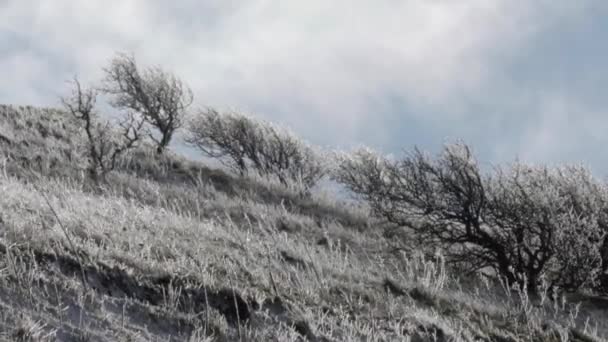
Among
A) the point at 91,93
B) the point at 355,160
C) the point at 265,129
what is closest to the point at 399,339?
the point at 91,93

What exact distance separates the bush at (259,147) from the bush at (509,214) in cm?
941

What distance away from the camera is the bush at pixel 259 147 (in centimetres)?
2573

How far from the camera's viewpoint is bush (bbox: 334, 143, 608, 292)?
1155 centimetres

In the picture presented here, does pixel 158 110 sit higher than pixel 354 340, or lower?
higher

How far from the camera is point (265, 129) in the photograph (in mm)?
26531

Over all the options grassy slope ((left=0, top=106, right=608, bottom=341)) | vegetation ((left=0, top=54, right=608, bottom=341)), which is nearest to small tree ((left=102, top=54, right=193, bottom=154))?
vegetation ((left=0, top=54, right=608, bottom=341))

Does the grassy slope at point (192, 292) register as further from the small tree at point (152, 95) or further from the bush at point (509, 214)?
the small tree at point (152, 95)

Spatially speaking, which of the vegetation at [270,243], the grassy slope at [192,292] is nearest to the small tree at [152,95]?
the vegetation at [270,243]

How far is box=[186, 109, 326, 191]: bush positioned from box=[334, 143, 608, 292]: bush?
9412mm

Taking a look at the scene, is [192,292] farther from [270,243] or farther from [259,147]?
[259,147]

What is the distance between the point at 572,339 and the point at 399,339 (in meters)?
2.89

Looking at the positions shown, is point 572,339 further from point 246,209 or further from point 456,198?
point 246,209

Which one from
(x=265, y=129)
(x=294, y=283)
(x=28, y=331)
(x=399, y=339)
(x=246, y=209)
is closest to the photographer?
(x=28, y=331)

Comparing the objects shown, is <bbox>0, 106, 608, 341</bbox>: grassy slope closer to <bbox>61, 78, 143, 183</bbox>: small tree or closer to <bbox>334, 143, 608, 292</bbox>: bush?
<bbox>334, 143, 608, 292</bbox>: bush
